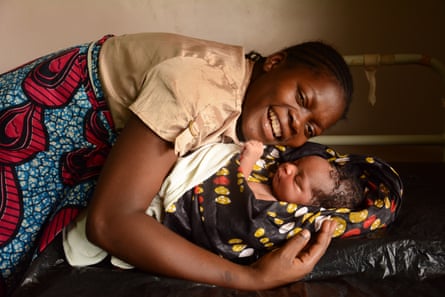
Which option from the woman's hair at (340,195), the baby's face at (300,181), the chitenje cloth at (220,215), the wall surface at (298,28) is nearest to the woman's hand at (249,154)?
the chitenje cloth at (220,215)

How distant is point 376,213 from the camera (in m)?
1.28

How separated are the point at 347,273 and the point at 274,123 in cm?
43

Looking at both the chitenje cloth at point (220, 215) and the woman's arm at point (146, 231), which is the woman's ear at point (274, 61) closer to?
the chitenje cloth at point (220, 215)

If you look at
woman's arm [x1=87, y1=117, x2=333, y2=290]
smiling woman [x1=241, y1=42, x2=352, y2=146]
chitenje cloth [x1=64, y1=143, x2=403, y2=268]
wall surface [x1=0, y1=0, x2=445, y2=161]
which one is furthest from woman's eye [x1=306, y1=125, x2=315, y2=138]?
wall surface [x1=0, y1=0, x2=445, y2=161]

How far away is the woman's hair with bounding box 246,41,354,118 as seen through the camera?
4.12 feet

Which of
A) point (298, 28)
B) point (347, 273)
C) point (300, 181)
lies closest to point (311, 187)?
point (300, 181)

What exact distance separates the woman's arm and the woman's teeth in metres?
0.32

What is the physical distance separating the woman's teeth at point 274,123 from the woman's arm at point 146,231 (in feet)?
1.06

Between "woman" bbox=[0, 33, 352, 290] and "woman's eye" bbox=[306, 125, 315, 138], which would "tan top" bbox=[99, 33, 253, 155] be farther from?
"woman's eye" bbox=[306, 125, 315, 138]

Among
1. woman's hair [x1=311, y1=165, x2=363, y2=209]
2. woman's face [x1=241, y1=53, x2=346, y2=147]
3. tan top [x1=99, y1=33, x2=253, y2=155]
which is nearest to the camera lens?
tan top [x1=99, y1=33, x2=253, y2=155]

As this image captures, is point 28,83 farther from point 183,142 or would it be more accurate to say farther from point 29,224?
point 183,142

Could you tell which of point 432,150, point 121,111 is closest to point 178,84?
point 121,111

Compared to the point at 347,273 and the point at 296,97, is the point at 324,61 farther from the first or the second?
the point at 347,273

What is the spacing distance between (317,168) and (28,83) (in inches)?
32.5
